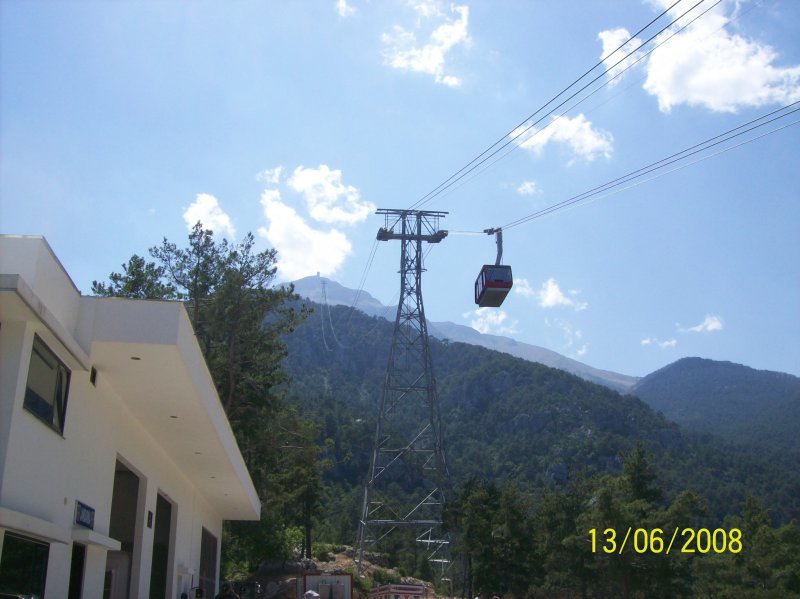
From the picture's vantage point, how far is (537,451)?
9094cm

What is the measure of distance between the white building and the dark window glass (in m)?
0.02

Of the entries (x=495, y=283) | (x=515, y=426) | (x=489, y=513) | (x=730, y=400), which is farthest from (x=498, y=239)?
(x=730, y=400)

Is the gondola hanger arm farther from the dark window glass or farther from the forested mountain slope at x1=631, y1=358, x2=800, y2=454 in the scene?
the forested mountain slope at x1=631, y1=358, x2=800, y2=454

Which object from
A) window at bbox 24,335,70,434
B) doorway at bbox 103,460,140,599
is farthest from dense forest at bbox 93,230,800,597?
window at bbox 24,335,70,434

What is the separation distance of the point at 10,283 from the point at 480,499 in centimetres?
2812

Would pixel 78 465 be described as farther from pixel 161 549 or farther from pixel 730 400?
pixel 730 400

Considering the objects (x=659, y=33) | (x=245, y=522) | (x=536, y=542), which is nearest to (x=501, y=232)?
(x=659, y=33)

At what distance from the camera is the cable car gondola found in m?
18.9

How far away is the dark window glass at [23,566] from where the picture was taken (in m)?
8.92

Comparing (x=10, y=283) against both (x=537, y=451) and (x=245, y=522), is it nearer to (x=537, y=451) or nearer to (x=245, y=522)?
(x=245, y=522)

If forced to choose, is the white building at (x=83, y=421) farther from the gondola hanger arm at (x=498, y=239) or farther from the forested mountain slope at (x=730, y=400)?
the forested mountain slope at (x=730, y=400)

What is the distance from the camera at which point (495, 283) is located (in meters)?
18.9

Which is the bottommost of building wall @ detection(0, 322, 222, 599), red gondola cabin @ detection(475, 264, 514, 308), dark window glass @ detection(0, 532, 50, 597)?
dark window glass @ detection(0, 532, 50, 597)

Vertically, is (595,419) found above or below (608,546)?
above
